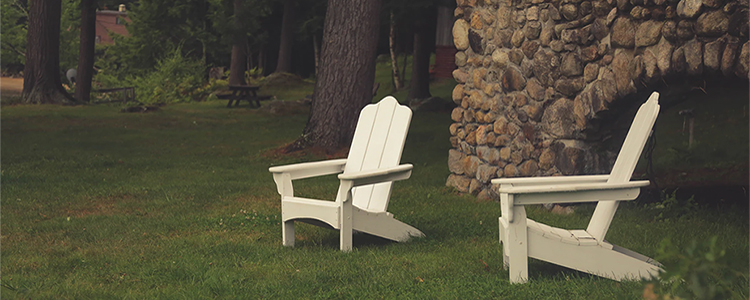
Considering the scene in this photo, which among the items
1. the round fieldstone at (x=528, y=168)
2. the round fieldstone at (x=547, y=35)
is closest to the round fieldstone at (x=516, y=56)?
the round fieldstone at (x=547, y=35)

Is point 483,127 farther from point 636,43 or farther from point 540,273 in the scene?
point 540,273

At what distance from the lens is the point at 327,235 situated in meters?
5.27

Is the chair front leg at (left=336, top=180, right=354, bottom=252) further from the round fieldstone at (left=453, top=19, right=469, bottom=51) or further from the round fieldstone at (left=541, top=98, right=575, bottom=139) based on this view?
the round fieldstone at (left=453, top=19, right=469, bottom=51)

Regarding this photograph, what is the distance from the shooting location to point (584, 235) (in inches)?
148

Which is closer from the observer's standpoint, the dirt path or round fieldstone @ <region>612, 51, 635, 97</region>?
round fieldstone @ <region>612, 51, 635, 97</region>

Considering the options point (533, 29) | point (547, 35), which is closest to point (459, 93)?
point (533, 29)

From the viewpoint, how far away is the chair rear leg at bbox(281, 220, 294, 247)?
4730mm

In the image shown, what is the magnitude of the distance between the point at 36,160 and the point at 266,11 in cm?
1831

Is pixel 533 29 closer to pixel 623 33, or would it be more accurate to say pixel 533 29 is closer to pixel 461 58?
pixel 623 33

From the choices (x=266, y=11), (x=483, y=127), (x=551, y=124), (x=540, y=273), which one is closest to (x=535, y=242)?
(x=540, y=273)

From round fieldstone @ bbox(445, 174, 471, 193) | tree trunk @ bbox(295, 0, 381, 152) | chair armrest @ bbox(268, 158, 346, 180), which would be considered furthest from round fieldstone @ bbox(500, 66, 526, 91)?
tree trunk @ bbox(295, 0, 381, 152)

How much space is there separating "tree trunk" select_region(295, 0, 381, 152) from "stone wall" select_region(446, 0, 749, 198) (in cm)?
281

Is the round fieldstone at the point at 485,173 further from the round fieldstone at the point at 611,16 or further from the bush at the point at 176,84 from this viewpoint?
the bush at the point at 176,84

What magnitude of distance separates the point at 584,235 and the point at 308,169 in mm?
2038
